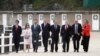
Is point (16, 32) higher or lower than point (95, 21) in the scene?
higher

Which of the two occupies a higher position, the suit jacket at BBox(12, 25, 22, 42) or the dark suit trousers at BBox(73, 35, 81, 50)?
the suit jacket at BBox(12, 25, 22, 42)

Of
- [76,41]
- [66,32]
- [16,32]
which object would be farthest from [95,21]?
[16,32]

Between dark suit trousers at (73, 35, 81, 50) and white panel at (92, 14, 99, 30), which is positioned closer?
dark suit trousers at (73, 35, 81, 50)

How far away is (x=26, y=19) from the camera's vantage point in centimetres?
5484

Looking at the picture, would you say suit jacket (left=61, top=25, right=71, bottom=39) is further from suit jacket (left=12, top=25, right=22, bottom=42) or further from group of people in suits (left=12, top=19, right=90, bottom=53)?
suit jacket (left=12, top=25, right=22, bottom=42)

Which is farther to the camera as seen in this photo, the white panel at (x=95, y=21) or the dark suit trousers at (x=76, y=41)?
the white panel at (x=95, y=21)

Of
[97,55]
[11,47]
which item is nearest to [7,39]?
[11,47]

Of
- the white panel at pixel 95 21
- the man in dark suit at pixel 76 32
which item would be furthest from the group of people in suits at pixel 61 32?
the white panel at pixel 95 21

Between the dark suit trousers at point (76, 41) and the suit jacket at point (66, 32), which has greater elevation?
the suit jacket at point (66, 32)

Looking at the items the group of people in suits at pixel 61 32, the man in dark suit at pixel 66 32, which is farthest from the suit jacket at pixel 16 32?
the man in dark suit at pixel 66 32

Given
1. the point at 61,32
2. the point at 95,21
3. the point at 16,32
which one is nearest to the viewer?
the point at 16,32

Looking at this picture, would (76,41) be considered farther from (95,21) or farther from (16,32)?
(95,21)

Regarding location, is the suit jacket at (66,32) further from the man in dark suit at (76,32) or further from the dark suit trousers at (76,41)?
the dark suit trousers at (76,41)

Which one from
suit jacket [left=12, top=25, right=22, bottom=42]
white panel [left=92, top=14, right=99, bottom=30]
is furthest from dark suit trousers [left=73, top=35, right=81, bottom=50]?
white panel [left=92, top=14, right=99, bottom=30]
